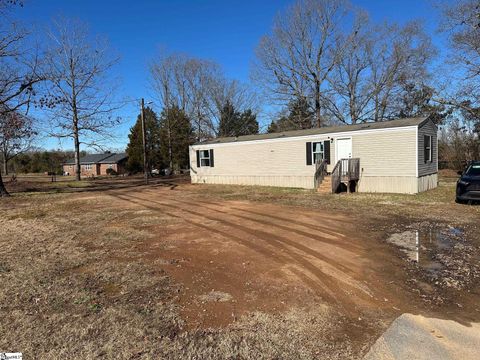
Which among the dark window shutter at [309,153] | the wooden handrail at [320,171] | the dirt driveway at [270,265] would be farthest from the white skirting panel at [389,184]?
the dirt driveway at [270,265]

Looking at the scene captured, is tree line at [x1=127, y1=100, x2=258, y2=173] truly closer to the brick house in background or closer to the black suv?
the brick house in background

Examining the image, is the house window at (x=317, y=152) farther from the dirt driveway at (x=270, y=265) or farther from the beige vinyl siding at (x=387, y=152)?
the dirt driveway at (x=270, y=265)

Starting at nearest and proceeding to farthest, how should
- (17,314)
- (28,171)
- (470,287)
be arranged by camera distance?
1. (17,314)
2. (470,287)
3. (28,171)

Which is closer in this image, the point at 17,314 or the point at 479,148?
the point at 17,314

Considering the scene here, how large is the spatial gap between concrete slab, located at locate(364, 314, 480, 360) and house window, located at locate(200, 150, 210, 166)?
18.8 metres

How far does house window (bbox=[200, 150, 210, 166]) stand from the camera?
21.5 meters

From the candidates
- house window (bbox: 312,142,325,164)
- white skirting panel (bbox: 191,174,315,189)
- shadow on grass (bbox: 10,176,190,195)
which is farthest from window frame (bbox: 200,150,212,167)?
house window (bbox: 312,142,325,164)

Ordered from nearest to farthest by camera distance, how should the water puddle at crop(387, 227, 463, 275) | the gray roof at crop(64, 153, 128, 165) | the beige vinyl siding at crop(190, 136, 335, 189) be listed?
the water puddle at crop(387, 227, 463, 275) → the beige vinyl siding at crop(190, 136, 335, 189) → the gray roof at crop(64, 153, 128, 165)

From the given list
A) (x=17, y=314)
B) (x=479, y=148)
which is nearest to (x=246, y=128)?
(x=479, y=148)

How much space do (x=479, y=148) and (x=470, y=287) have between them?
27.7 m

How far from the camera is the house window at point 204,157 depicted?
2150 cm

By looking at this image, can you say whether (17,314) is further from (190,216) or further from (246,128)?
(246,128)

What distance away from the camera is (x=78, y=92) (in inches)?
1021

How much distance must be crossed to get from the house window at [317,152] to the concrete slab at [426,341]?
516 inches
